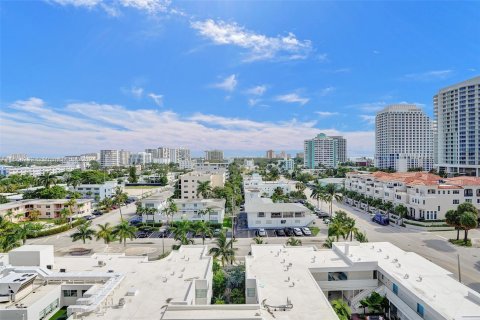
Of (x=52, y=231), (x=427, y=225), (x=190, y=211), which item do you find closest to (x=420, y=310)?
(x=427, y=225)

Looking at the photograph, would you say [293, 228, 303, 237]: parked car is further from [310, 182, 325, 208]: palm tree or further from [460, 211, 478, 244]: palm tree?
[460, 211, 478, 244]: palm tree

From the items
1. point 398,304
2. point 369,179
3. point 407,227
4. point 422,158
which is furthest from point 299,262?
point 422,158

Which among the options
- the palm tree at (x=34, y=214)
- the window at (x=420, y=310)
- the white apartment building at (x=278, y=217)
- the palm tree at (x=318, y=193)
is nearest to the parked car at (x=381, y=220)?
the palm tree at (x=318, y=193)

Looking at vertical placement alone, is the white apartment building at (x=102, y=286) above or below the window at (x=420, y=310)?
above

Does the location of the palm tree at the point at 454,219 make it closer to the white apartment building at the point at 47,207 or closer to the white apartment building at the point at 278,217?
the white apartment building at the point at 278,217

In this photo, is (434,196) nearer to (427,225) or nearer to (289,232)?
(427,225)

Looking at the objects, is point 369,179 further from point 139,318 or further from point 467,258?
point 139,318

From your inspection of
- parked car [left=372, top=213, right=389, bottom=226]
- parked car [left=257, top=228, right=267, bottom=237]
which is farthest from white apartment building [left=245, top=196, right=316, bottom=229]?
parked car [left=372, top=213, right=389, bottom=226]
